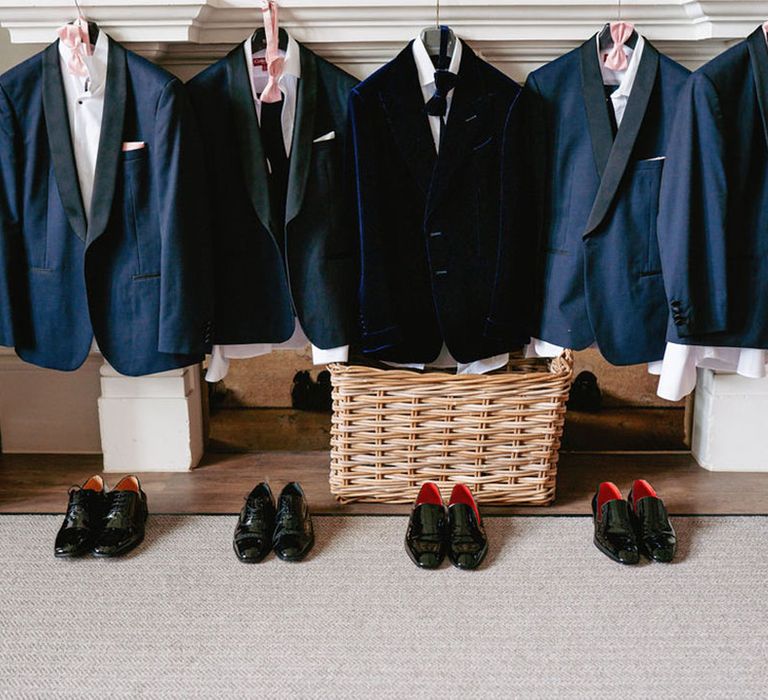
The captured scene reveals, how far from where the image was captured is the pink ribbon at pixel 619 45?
6.71 ft

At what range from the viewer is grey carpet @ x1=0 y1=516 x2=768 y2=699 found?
1615 mm

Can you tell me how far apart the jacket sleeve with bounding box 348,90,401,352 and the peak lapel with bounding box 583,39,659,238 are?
0.52 meters

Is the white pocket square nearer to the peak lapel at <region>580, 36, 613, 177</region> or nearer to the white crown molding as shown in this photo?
the white crown molding

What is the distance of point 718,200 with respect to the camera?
77.3 inches

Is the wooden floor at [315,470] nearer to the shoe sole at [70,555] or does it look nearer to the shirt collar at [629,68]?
the shoe sole at [70,555]

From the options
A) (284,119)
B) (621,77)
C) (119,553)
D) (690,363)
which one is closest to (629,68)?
(621,77)

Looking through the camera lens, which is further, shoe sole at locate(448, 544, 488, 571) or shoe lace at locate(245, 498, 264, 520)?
shoe lace at locate(245, 498, 264, 520)

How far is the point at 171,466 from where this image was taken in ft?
8.13

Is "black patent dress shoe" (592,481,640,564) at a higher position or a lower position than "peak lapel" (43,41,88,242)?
lower

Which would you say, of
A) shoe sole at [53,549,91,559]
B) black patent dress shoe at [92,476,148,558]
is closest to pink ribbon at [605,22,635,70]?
black patent dress shoe at [92,476,148,558]

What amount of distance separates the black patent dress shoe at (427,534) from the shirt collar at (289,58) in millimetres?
1076

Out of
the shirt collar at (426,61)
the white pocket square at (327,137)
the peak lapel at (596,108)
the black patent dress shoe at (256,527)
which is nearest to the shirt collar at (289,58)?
the white pocket square at (327,137)

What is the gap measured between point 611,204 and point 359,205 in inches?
23.5

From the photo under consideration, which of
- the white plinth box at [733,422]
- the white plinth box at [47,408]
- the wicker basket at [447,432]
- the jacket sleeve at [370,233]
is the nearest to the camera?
the jacket sleeve at [370,233]
